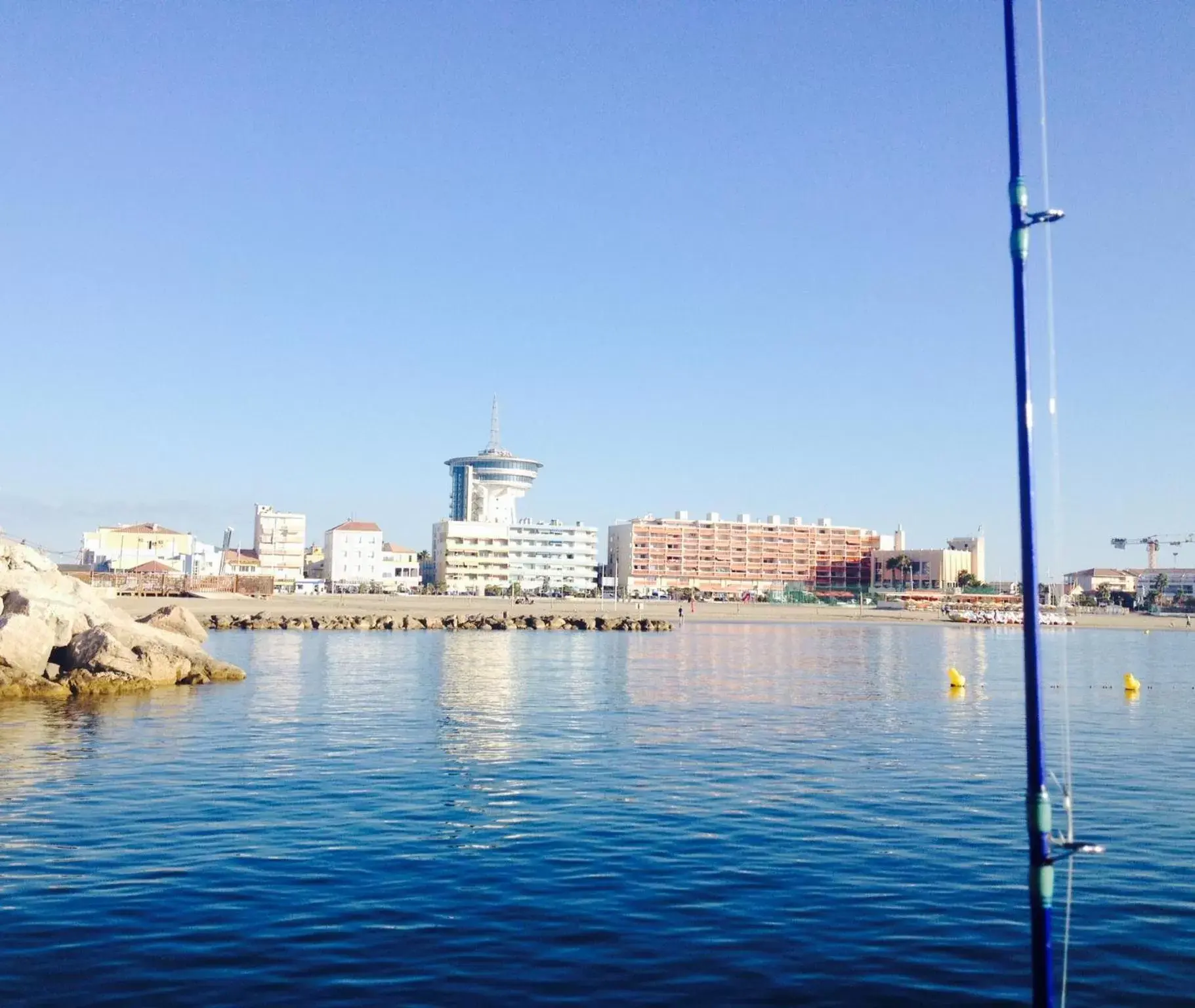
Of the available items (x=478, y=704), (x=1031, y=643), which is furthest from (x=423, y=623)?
(x=1031, y=643)

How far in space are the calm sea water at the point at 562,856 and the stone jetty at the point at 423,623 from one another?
5341cm

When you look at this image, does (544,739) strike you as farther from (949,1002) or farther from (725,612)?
(725,612)

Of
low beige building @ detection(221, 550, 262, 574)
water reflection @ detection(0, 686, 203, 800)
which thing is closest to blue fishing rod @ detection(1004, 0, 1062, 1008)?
water reflection @ detection(0, 686, 203, 800)

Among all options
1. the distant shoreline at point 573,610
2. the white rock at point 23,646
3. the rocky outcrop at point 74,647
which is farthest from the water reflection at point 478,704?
the distant shoreline at point 573,610

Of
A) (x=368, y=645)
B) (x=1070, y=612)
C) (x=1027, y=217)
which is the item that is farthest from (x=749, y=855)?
(x=1070, y=612)

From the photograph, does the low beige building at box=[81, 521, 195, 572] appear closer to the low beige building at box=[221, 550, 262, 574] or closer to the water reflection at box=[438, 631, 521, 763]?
the low beige building at box=[221, 550, 262, 574]

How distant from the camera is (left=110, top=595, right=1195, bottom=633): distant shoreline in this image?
107125 mm

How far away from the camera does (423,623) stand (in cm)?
9081

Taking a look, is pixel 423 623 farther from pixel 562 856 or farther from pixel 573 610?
pixel 562 856

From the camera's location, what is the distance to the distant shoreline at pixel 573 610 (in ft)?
351

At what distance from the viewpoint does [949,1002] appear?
383 inches

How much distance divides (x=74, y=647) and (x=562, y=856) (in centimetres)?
2773

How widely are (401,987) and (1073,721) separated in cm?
2805

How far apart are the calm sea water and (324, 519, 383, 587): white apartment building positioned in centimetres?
16469
